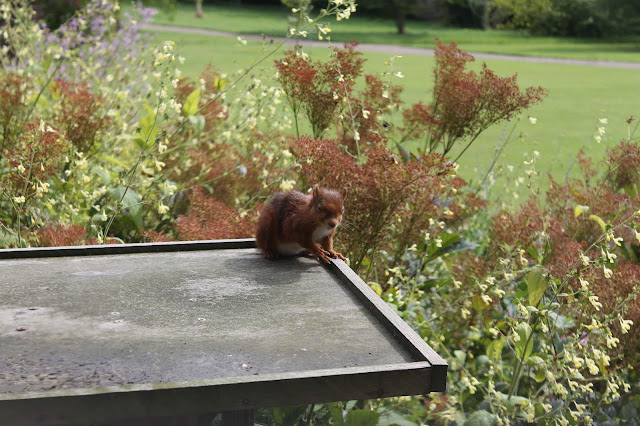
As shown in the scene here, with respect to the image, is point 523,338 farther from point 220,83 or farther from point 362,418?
point 220,83

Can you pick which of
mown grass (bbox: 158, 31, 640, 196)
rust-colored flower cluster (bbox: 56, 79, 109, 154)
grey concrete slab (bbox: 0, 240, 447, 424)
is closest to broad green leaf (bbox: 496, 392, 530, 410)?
grey concrete slab (bbox: 0, 240, 447, 424)

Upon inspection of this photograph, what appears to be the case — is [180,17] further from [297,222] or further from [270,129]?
[297,222]

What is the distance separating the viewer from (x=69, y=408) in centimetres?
153

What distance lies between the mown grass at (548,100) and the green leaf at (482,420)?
162 centimetres

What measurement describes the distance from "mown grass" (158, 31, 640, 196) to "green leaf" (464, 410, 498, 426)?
1.62 meters

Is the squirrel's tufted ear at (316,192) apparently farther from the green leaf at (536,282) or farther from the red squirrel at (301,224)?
the green leaf at (536,282)

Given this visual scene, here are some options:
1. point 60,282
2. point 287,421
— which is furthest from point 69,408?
point 287,421

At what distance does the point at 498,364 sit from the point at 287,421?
0.89 metres

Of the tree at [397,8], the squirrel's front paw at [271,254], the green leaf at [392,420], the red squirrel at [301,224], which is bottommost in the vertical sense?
the green leaf at [392,420]

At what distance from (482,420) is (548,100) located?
1095 centimetres

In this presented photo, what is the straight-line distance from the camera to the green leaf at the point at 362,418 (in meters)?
2.61

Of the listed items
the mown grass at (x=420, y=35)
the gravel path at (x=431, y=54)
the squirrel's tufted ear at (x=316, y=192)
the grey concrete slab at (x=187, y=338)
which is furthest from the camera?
the mown grass at (x=420, y=35)

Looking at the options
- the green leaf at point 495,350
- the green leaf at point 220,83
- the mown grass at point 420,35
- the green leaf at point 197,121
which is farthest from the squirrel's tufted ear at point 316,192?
the mown grass at point 420,35

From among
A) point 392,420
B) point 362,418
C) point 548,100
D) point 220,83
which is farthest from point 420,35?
point 362,418
